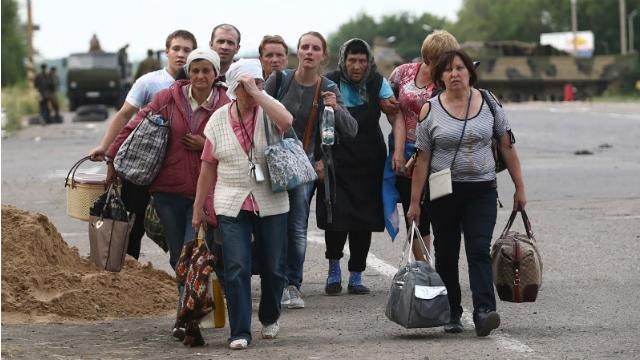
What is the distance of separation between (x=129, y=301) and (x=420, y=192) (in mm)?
2336

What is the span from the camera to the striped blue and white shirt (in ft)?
31.2

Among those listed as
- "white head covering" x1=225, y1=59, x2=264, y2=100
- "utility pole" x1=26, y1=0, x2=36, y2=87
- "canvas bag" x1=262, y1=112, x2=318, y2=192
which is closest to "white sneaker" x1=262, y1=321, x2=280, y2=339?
"canvas bag" x1=262, y1=112, x2=318, y2=192

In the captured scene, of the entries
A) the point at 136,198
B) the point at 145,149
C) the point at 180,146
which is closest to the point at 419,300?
the point at 180,146

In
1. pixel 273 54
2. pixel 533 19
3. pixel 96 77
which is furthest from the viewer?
pixel 533 19

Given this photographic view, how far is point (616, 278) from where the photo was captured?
480 inches

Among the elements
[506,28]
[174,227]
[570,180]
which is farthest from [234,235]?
[506,28]

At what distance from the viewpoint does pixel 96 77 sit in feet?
228

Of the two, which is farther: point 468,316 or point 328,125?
point 328,125

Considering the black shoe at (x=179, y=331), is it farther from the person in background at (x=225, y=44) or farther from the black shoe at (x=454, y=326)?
the person in background at (x=225, y=44)

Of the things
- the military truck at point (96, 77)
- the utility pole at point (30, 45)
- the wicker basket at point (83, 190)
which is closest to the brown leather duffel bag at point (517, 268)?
the wicker basket at point (83, 190)

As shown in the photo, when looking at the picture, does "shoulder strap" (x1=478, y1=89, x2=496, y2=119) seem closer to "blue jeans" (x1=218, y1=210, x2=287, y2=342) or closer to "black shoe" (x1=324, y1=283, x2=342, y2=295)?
"blue jeans" (x1=218, y1=210, x2=287, y2=342)

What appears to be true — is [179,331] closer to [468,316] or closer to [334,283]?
[468,316]

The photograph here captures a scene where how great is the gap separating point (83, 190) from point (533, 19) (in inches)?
6160

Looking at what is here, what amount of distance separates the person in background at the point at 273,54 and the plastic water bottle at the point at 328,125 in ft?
2.28
